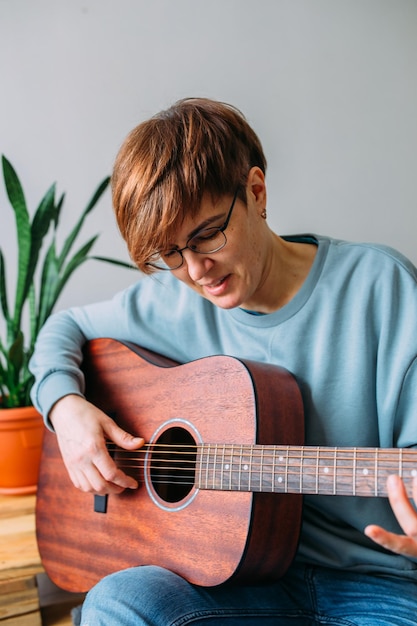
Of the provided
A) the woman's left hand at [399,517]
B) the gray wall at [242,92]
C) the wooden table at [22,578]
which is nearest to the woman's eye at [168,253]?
the woman's left hand at [399,517]

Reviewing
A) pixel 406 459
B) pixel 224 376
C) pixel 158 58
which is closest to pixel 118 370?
pixel 224 376

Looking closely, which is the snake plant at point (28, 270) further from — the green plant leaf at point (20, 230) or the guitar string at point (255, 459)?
the guitar string at point (255, 459)

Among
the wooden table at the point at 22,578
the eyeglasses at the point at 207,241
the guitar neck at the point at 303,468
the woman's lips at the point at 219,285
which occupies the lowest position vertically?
the wooden table at the point at 22,578

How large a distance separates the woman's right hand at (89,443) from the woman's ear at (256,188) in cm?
48

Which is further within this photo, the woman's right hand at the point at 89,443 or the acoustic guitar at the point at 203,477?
the woman's right hand at the point at 89,443

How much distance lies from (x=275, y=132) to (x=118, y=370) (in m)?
1.08

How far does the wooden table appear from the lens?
1.34 m

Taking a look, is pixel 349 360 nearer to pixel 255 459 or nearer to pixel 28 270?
pixel 255 459

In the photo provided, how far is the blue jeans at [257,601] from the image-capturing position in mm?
986

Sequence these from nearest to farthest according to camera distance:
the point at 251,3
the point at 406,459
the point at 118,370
Result: the point at 406,459 < the point at 118,370 < the point at 251,3

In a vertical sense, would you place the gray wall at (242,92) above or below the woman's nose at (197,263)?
above

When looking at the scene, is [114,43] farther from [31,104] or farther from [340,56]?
[340,56]

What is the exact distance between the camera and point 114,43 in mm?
1867

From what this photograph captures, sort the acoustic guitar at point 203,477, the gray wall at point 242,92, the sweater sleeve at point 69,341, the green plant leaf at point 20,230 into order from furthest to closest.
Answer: the gray wall at point 242,92
the green plant leaf at point 20,230
the sweater sleeve at point 69,341
the acoustic guitar at point 203,477
